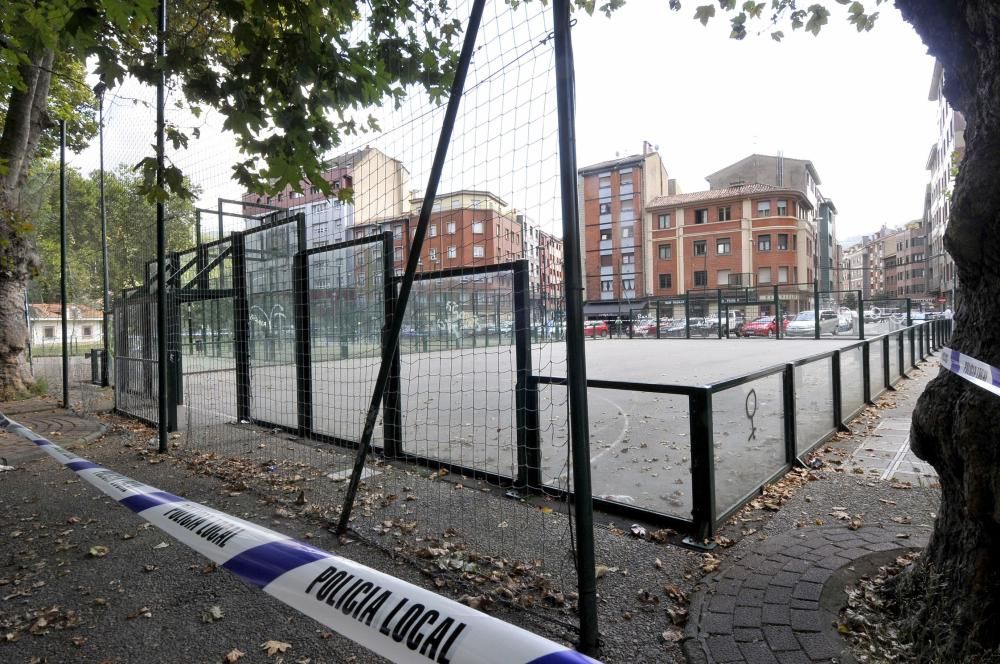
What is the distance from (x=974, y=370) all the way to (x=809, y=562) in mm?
1498

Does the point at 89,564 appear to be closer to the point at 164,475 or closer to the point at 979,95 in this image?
the point at 164,475

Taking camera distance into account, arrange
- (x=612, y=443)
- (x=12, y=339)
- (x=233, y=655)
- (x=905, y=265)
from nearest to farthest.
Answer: (x=233, y=655), (x=612, y=443), (x=12, y=339), (x=905, y=265)

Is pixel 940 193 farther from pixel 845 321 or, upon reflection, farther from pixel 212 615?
pixel 212 615

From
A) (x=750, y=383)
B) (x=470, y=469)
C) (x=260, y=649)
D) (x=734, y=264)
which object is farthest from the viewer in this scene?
(x=734, y=264)

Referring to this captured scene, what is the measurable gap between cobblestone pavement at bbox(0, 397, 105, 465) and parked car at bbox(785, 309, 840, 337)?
30215 mm

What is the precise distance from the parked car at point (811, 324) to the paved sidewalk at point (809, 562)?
26.3 meters

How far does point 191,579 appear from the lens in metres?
3.17

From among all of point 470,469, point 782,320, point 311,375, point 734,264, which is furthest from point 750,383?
point 734,264

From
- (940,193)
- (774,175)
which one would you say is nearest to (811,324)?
(940,193)

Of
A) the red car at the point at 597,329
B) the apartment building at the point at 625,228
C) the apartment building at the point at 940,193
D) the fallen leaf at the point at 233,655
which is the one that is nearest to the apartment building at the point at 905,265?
the apartment building at the point at 940,193

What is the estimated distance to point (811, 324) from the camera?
96.2 feet

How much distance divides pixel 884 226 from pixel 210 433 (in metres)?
155

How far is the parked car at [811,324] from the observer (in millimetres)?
28109

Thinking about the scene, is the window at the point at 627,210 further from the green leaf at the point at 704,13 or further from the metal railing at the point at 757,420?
the green leaf at the point at 704,13
